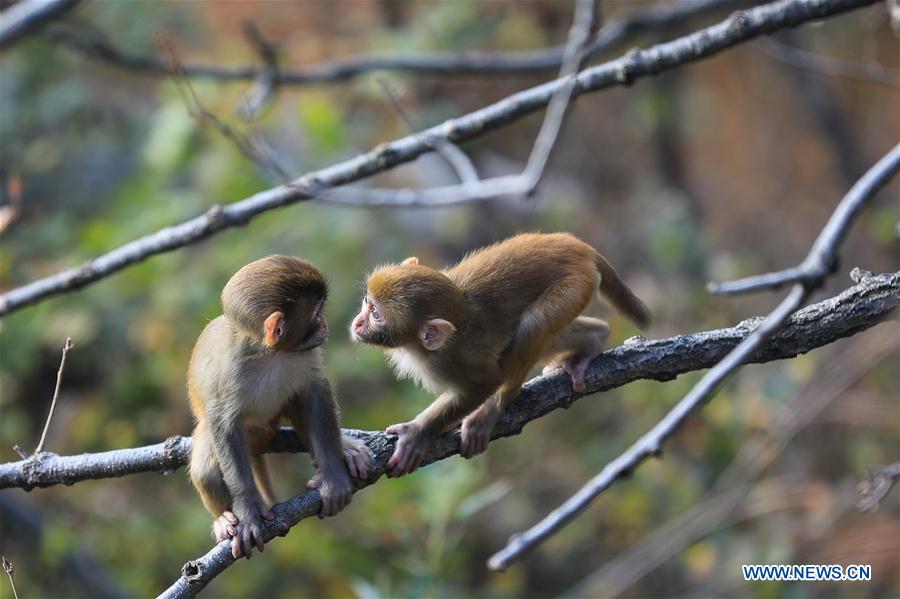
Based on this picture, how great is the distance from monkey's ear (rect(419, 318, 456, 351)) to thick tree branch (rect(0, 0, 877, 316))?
1.27 m

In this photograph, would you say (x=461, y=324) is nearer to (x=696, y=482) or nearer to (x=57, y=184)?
(x=696, y=482)

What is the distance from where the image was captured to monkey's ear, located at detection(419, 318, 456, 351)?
474 centimetres

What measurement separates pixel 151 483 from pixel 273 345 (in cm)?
760

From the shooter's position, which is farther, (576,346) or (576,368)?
(576,346)

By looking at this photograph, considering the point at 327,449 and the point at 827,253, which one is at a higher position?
the point at 827,253

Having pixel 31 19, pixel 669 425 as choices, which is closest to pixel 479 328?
pixel 669 425

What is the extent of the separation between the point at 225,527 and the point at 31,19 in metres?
3.11

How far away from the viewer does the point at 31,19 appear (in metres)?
5.53

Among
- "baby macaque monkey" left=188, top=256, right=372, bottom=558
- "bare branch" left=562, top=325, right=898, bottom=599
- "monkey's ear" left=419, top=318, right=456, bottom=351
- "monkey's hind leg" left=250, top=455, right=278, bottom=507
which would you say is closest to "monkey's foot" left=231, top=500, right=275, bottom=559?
"baby macaque monkey" left=188, top=256, right=372, bottom=558

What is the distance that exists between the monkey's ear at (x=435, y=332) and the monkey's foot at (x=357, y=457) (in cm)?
59

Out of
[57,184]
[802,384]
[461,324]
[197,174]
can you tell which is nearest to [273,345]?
[461,324]

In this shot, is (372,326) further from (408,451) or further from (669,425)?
(669,425)

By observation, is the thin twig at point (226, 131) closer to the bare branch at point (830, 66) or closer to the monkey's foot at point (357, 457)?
the monkey's foot at point (357, 457)

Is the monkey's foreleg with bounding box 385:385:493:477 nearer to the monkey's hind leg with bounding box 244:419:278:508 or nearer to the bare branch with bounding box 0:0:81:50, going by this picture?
the monkey's hind leg with bounding box 244:419:278:508
